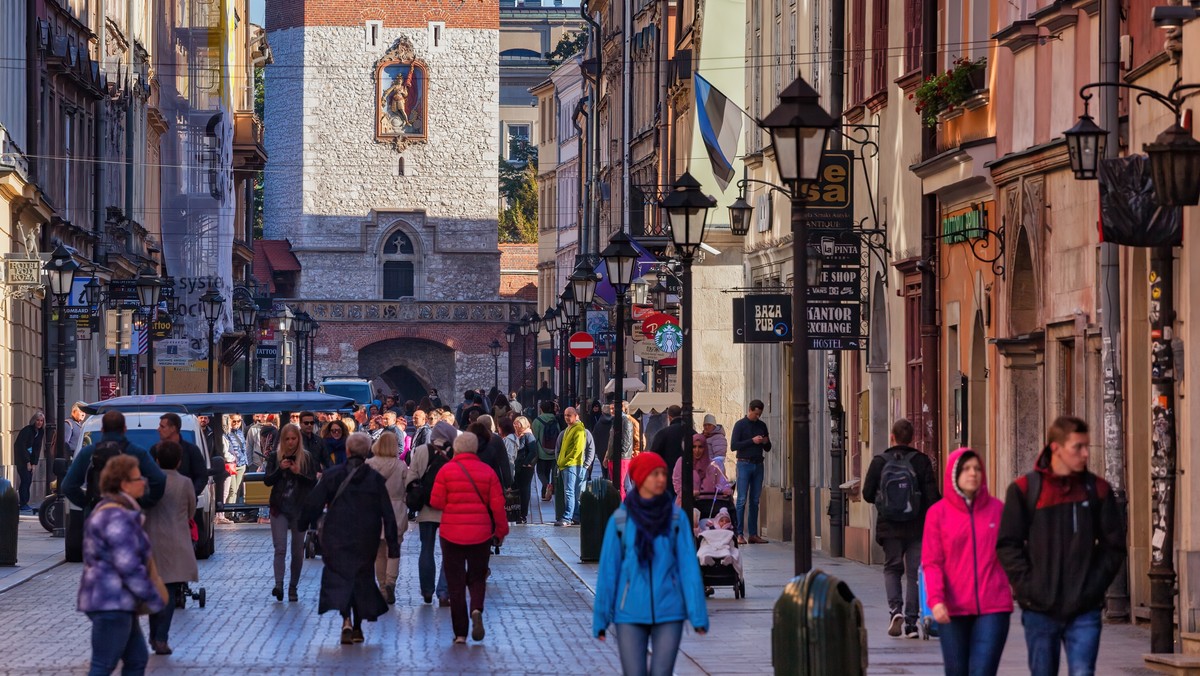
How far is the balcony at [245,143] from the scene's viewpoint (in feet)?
252

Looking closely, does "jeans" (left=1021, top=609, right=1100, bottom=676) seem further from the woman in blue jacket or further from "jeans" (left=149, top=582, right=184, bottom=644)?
"jeans" (left=149, top=582, right=184, bottom=644)

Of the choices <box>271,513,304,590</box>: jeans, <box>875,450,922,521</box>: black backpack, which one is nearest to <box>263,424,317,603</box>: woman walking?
<box>271,513,304,590</box>: jeans

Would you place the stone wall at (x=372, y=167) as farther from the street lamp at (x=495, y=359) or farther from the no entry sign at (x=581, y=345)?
the no entry sign at (x=581, y=345)

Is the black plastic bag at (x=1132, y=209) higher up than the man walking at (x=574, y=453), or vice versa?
the black plastic bag at (x=1132, y=209)

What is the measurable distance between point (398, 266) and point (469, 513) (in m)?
81.8

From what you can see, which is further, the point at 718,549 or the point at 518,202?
the point at 518,202

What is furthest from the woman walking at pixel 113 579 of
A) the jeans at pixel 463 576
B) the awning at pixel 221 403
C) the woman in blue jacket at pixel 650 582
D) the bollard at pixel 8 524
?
the awning at pixel 221 403

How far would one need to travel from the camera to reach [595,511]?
24.2 meters

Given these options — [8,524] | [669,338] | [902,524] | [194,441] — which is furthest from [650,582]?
[669,338]

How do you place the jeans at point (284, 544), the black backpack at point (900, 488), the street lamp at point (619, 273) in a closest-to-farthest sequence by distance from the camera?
the black backpack at point (900, 488) < the jeans at point (284, 544) < the street lamp at point (619, 273)

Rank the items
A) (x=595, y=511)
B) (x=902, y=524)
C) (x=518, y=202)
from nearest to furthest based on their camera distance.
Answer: (x=902, y=524)
(x=595, y=511)
(x=518, y=202)

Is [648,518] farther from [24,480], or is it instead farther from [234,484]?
[234,484]

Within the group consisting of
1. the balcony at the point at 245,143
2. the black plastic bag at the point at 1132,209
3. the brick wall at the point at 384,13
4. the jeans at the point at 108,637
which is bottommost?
the jeans at the point at 108,637

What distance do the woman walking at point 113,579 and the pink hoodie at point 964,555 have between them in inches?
150
